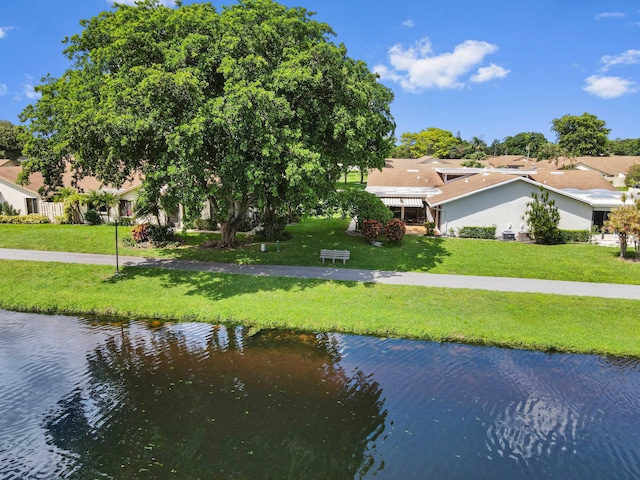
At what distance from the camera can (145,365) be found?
45.9 feet

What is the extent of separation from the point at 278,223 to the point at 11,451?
2323 centimetres

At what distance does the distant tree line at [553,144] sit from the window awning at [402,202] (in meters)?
45.2

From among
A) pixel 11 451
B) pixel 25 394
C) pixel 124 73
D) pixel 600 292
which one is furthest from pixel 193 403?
pixel 600 292

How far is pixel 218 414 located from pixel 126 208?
3075 cm

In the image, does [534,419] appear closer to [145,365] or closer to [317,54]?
[145,365]

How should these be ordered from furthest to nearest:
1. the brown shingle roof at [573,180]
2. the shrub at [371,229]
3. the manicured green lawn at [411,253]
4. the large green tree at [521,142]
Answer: the large green tree at [521,142]
the brown shingle roof at [573,180]
the shrub at [371,229]
the manicured green lawn at [411,253]

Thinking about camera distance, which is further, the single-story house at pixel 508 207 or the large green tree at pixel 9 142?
the large green tree at pixel 9 142

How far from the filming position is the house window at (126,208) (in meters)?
37.2

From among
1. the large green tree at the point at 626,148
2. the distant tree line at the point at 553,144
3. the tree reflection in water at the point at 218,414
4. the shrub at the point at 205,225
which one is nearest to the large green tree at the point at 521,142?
the distant tree line at the point at 553,144

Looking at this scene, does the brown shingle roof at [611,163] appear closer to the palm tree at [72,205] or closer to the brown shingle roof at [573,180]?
the brown shingle roof at [573,180]

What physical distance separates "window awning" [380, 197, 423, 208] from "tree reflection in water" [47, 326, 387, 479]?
25.2 meters

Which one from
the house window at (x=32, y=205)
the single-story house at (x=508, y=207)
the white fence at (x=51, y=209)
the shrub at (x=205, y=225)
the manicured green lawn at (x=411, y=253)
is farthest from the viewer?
the house window at (x=32, y=205)

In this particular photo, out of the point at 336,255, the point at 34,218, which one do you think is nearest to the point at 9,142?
the point at 34,218

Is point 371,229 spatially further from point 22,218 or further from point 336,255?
point 22,218
